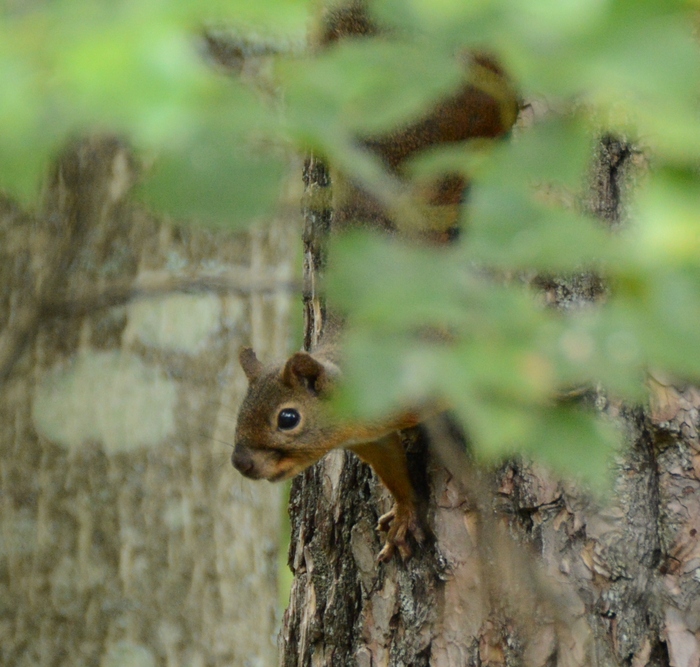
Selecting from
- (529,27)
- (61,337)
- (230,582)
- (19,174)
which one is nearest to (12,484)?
(61,337)

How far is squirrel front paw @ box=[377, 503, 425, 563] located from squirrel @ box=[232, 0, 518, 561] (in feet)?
0.29

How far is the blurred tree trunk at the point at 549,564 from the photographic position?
182 cm

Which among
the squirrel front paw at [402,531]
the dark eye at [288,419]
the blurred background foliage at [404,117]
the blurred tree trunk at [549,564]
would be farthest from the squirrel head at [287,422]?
the blurred background foliage at [404,117]

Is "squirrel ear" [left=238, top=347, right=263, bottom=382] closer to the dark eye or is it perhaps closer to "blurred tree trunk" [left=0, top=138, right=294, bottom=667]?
the dark eye

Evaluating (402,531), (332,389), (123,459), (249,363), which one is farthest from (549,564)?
(123,459)

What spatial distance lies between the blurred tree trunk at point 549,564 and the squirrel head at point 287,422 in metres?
0.23

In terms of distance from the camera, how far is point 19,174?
0.71m

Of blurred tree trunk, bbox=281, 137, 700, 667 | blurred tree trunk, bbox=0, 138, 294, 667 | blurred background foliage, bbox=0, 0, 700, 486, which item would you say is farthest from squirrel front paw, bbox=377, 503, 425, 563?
blurred background foliage, bbox=0, 0, 700, 486

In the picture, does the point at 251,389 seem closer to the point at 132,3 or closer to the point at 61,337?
the point at 61,337

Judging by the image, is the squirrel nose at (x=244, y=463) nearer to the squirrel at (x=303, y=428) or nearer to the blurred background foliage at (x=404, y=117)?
the squirrel at (x=303, y=428)

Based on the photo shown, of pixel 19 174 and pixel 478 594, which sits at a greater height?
pixel 19 174

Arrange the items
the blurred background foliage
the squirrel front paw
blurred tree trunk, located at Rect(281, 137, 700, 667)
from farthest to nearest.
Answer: the squirrel front paw, blurred tree trunk, located at Rect(281, 137, 700, 667), the blurred background foliage

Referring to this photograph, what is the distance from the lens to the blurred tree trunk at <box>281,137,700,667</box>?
182cm

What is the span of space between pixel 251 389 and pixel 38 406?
97 centimetres
